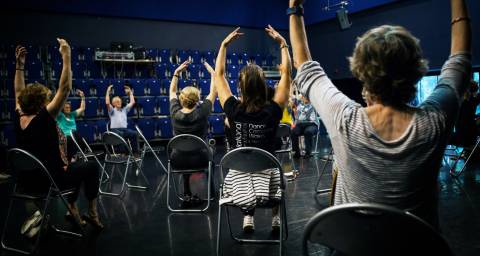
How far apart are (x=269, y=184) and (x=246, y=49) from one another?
1083cm

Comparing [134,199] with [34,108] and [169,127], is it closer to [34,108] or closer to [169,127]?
[34,108]

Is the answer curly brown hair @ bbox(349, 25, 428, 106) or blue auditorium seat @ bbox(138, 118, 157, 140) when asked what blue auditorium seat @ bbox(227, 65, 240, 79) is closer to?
blue auditorium seat @ bbox(138, 118, 157, 140)

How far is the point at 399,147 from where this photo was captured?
1028 millimetres

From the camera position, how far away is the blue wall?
376 inches

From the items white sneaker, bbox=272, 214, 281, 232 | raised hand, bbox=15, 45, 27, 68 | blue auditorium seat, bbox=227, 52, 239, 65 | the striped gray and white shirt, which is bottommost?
white sneaker, bbox=272, 214, 281, 232

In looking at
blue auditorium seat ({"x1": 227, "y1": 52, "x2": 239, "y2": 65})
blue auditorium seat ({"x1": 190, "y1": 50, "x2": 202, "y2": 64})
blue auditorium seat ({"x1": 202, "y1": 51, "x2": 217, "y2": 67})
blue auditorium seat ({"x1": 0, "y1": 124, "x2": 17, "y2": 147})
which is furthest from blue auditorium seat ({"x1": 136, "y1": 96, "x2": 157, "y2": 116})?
blue auditorium seat ({"x1": 227, "y1": 52, "x2": 239, "y2": 65})

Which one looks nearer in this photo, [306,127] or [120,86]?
[306,127]

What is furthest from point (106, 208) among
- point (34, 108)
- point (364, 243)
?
point (364, 243)

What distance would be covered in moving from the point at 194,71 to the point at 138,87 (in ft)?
6.31

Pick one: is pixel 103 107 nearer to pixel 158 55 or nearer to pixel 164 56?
pixel 158 55

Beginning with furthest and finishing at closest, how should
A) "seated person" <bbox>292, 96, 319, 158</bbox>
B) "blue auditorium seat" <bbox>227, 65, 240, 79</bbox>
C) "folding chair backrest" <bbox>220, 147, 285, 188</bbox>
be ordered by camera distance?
1. "blue auditorium seat" <bbox>227, 65, 240, 79</bbox>
2. "seated person" <bbox>292, 96, 319, 158</bbox>
3. "folding chair backrest" <bbox>220, 147, 285, 188</bbox>

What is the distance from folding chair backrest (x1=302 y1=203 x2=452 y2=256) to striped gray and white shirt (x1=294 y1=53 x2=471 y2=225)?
10cm

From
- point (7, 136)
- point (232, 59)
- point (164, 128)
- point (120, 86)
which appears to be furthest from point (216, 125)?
point (7, 136)

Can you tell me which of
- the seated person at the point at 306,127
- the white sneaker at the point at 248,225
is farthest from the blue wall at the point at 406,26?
the white sneaker at the point at 248,225
